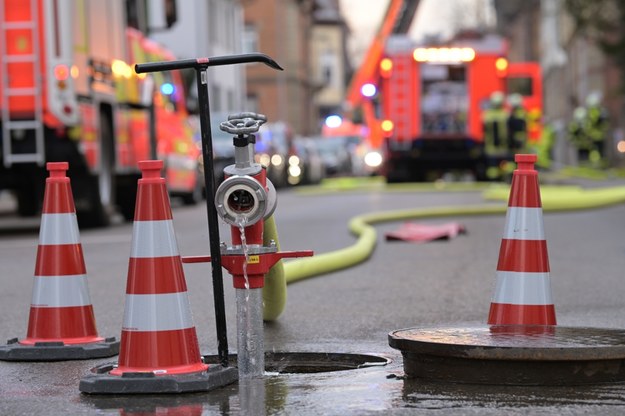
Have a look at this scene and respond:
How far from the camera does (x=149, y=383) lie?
535 cm

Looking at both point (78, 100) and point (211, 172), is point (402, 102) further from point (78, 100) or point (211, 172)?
point (211, 172)

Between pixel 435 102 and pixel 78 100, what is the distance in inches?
721

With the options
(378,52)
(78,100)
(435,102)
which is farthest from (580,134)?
(78,100)

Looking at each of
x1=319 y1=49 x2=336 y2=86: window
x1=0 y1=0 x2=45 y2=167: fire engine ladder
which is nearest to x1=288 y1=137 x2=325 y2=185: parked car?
x1=0 y1=0 x2=45 y2=167: fire engine ladder

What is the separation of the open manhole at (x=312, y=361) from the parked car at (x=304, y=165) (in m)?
31.8

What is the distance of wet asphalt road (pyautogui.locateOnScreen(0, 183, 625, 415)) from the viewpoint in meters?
5.17

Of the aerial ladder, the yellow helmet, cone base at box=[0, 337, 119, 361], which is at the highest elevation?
the aerial ladder

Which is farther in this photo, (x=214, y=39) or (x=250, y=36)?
(x=250, y=36)

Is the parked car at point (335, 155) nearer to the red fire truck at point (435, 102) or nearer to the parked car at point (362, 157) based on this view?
the parked car at point (362, 157)

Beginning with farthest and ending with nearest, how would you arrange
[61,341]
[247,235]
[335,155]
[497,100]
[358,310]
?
1. [335,155]
2. [497,100]
3. [358,310]
4. [61,341]
5. [247,235]

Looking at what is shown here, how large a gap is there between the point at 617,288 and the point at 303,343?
3.34 metres

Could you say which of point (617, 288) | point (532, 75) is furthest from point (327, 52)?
point (617, 288)

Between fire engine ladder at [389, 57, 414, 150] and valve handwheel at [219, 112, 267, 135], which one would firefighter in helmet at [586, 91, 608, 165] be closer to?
fire engine ladder at [389, 57, 414, 150]

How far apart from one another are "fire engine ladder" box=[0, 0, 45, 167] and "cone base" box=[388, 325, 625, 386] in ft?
35.8
